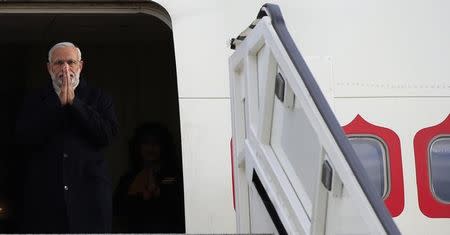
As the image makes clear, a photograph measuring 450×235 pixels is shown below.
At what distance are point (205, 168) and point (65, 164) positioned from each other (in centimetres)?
77

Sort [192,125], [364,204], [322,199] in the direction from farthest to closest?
[192,125], [322,199], [364,204]

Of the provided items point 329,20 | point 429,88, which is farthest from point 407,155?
point 329,20

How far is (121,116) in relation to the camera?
8688 mm

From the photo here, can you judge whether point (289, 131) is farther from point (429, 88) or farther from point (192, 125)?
point (429, 88)

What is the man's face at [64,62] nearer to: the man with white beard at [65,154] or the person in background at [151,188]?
the man with white beard at [65,154]

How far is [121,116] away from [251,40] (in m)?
4.78

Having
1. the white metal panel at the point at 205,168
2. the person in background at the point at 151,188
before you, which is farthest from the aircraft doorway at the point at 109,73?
the white metal panel at the point at 205,168

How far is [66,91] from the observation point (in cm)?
519

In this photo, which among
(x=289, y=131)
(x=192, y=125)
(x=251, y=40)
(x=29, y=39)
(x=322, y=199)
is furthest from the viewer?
(x=29, y=39)

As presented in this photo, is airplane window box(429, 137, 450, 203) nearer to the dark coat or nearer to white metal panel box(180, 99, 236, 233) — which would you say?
white metal panel box(180, 99, 236, 233)

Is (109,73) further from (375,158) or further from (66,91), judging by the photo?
(375,158)

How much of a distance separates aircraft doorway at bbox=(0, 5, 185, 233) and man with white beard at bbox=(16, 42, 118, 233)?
4.68 ft

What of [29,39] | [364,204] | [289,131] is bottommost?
[364,204]

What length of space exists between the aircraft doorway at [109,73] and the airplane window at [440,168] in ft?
6.94
